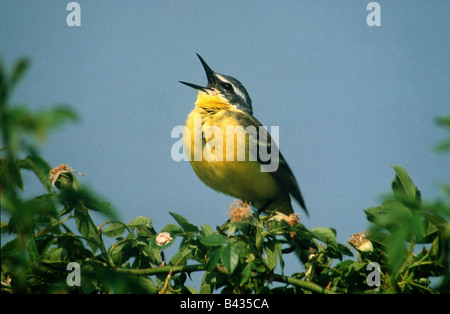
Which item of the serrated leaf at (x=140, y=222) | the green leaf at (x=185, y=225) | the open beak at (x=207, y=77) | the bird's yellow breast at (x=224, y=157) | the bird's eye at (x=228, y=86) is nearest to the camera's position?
the green leaf at (x=185, y=225)

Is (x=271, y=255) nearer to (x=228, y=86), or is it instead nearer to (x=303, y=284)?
(x=303, y=284)

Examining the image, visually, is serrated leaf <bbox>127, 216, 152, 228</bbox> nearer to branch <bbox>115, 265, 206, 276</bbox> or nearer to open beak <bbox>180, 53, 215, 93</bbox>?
branch <bbox>115, 265, 206, 276</bbox>

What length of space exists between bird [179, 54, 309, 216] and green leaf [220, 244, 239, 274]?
1956 millimetres

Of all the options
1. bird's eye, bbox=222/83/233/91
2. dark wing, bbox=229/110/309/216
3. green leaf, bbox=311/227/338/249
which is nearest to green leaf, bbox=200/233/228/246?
green leaf, bbox=311/227/338/249

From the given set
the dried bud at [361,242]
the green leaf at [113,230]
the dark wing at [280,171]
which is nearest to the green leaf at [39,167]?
the green leaf at [113,230]

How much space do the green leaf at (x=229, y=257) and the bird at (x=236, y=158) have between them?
6.42 feet

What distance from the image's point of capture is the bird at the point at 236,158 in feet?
14.4

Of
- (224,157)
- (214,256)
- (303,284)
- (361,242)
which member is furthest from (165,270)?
(224,157)

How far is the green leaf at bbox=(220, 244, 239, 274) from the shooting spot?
6.57ft

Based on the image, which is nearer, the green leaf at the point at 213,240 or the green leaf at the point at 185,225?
the green leaf at the point at 213,240

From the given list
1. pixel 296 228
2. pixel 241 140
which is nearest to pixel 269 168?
pixel 241 140

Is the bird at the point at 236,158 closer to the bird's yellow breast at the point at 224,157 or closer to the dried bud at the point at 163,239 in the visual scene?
the bird's yellow breast at the point at 224,157

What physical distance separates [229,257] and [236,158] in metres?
2.44
